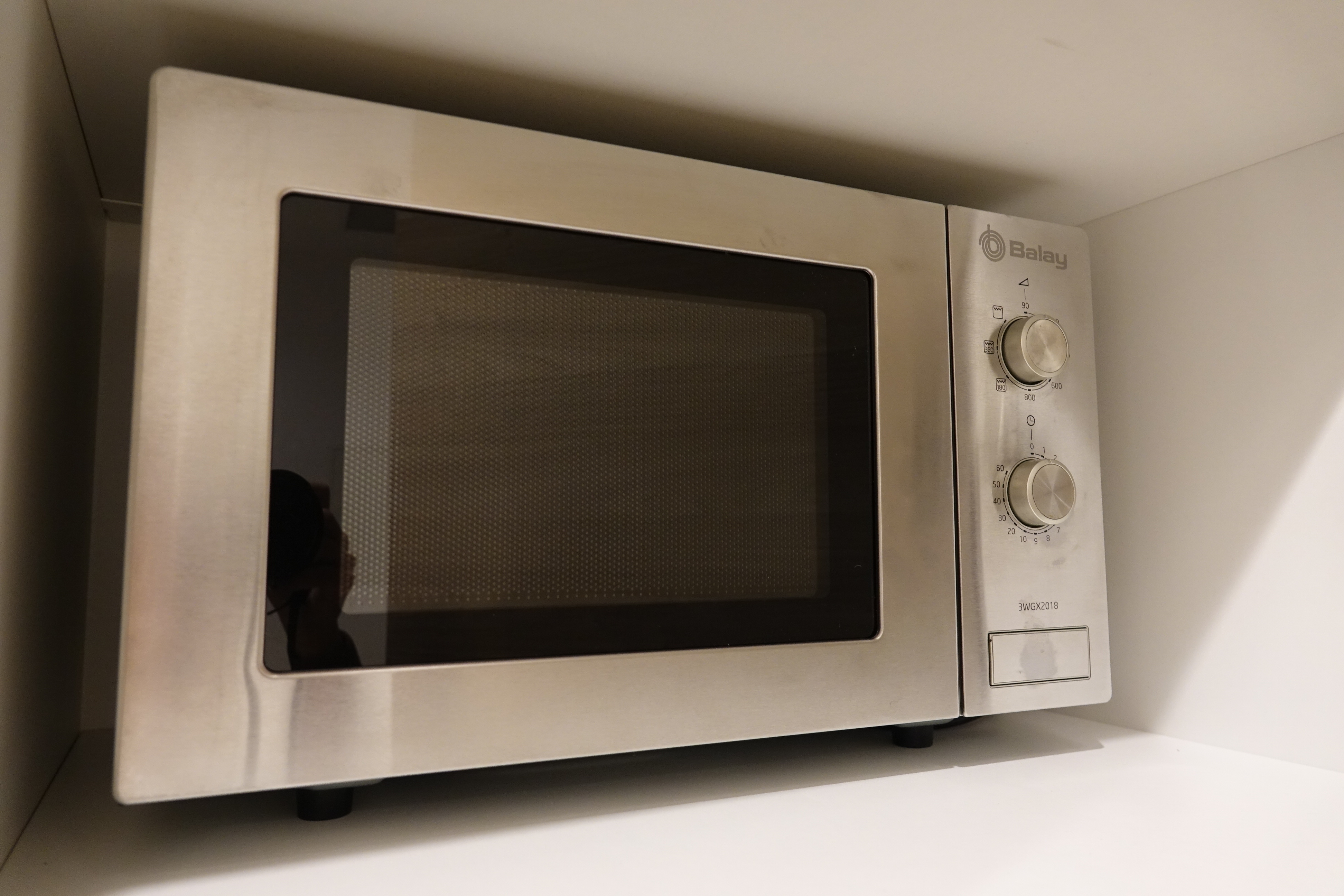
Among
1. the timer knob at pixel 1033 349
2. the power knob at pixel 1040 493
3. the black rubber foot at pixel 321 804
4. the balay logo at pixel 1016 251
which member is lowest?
the black rubber foot at pixel 321 804

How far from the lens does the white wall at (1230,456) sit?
0.64 m

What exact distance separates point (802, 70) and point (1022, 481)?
1.07 ft

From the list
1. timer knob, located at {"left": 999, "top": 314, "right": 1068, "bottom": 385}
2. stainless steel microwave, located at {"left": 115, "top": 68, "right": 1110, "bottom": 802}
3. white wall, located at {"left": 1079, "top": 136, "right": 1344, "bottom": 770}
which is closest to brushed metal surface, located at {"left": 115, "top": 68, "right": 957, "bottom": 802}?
stainless steel microwave, located at {"left": 115, "top": 68, "right": 1110, "bottom": 802}

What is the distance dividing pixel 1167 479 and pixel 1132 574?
0.29ft

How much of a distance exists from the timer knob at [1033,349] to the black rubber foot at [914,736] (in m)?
0.27

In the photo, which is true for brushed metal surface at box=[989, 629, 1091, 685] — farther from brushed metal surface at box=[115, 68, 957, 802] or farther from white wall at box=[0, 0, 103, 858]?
white wall at box=[0, 0, 103, 858]

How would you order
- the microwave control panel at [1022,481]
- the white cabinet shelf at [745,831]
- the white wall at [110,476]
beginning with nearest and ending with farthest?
the white cabinet shelf at [745,831] → the microwave control panel at [1022,481] → the white wall at [110,476]

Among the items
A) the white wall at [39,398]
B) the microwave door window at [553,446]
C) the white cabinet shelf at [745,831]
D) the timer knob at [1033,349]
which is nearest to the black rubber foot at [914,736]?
the white cabinet shelf at [745,831]

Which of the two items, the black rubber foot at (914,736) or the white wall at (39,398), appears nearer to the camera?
the white wall at (39,398)

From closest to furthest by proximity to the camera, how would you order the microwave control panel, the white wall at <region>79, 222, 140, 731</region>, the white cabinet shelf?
the white cabinet shelf, the microwave control panel, the white wall at <region>79, 222, 140, 731</region>

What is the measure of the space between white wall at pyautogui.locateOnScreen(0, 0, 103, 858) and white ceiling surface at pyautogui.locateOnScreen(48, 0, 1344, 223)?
0.05 m

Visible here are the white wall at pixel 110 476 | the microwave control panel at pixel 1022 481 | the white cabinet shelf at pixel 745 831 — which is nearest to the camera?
the white cabinet shelf at pixel 745 831

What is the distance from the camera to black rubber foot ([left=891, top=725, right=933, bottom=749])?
68 cm

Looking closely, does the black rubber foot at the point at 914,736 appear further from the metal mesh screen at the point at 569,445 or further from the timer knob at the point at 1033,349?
the timer knob at the point at 1033,349
